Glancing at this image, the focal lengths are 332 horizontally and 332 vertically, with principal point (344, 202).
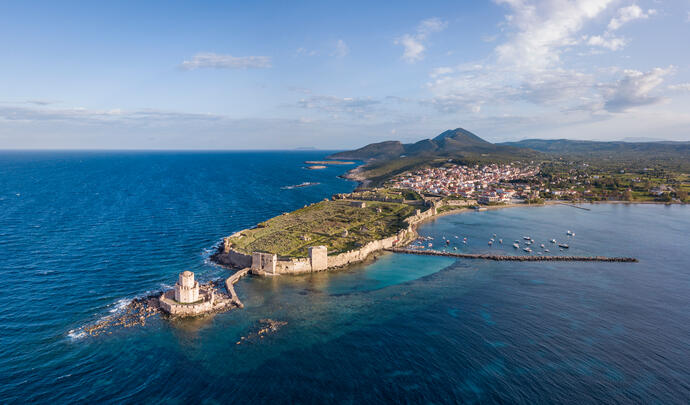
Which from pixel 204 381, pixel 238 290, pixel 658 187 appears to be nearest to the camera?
pixel 204 381

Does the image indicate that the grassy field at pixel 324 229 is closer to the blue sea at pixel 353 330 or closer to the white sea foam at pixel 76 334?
the blue sea at pixel 353 330

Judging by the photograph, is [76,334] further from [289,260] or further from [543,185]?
[543,185]

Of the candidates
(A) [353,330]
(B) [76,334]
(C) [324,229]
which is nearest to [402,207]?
(C) [324,229]

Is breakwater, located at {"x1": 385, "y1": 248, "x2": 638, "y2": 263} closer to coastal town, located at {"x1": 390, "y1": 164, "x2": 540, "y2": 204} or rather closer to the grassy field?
the grassy field

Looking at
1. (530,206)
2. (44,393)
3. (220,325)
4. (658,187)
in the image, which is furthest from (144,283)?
(658,187)

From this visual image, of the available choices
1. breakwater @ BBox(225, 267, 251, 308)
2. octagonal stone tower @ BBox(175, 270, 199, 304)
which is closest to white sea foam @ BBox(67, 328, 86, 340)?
octagonal stone tower @ BBox(175, 270, 199, 304)

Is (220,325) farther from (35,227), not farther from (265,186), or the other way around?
(265,186)
